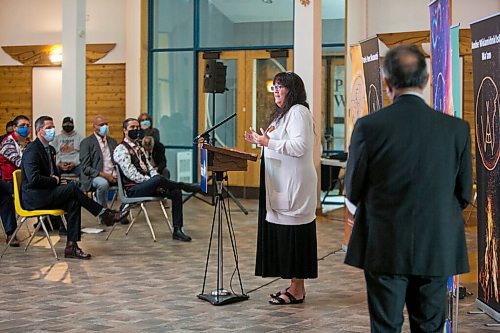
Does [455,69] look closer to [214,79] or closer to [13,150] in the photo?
[13,150]

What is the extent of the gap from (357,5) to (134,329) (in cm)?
935

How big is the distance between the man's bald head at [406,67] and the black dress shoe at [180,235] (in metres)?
6.05

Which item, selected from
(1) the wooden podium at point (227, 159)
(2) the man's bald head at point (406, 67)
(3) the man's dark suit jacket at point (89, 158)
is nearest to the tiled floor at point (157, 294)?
(1) the wooden podium at point (227, 159)

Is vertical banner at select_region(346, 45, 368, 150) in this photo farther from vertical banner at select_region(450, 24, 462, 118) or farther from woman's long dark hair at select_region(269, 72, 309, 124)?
vertical banner at select_region(450, 24, 462, 118)

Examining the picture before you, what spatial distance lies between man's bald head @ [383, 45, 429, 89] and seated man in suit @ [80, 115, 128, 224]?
7.20 metres

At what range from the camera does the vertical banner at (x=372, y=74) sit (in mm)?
7216

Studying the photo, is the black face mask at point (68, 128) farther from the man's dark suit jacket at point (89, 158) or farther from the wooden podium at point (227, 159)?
the wooden podium at point (227, 159)

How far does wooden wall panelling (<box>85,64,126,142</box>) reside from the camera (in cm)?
1474

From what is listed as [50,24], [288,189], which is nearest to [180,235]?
[288,189]

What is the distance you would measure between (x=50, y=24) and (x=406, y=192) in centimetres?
1278

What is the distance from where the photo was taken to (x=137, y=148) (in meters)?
9.27

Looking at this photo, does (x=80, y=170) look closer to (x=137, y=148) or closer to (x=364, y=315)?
(x=137, y=148)

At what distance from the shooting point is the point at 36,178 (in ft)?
25.1

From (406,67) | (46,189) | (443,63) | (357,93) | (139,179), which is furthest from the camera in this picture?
(139,179)
